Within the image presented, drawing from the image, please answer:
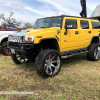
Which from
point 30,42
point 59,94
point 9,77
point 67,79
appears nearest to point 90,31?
point 67,79

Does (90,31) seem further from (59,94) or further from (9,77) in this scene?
(9,77)

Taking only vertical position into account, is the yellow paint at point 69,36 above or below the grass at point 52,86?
above

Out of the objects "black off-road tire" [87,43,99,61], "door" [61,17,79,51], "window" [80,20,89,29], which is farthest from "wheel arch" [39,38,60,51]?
"black off-road tire" [87,43,99,61]

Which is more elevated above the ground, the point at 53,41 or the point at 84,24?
the point at 84,24

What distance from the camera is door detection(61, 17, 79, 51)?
396 cm

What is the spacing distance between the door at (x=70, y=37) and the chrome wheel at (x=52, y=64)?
574 millimetres

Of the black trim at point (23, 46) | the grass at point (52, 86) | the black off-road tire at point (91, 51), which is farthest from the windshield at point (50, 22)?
the black off-road tire at point (91, 51)

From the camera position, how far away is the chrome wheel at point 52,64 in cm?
339

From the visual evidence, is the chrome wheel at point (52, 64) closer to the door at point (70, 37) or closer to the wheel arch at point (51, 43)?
the wheel arch at point (51, 43)

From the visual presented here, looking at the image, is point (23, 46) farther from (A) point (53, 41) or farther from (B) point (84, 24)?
(B) point (84, 24)

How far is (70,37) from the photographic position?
4.18m

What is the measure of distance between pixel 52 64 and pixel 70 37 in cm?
128

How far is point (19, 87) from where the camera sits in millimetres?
2895

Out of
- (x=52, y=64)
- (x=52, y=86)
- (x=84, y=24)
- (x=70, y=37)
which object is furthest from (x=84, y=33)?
(x=52, y=86)
